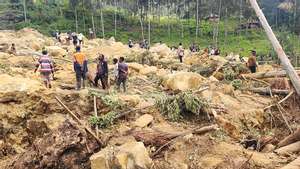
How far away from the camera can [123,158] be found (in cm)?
987

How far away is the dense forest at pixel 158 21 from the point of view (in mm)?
59219

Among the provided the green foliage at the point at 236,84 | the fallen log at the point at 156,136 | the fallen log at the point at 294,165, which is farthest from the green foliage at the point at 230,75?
the fallen log at the point at 294,165

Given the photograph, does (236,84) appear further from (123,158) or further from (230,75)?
(123,158)

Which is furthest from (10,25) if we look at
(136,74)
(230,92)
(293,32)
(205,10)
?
(230,92)

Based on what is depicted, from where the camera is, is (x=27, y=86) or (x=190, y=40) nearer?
(x=27, y=86)

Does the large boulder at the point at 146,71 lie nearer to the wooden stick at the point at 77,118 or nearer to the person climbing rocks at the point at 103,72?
the person climbing rocks at the point at 103,72

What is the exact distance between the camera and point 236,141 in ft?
39.8

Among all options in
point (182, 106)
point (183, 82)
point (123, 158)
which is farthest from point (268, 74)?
point (123, 158)

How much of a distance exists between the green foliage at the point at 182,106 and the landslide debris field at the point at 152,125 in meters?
0.03

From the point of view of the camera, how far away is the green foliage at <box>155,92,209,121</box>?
12805 millimetres

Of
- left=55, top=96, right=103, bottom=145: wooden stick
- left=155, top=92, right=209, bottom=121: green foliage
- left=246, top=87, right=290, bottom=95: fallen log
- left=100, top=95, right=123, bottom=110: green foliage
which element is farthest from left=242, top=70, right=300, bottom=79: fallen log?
left=55, top=96, right=103, bottom=145: wooden stick

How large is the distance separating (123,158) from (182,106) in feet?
11.7

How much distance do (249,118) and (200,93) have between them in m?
1.49

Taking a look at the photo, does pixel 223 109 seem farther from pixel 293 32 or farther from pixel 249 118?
pixel 293 32
